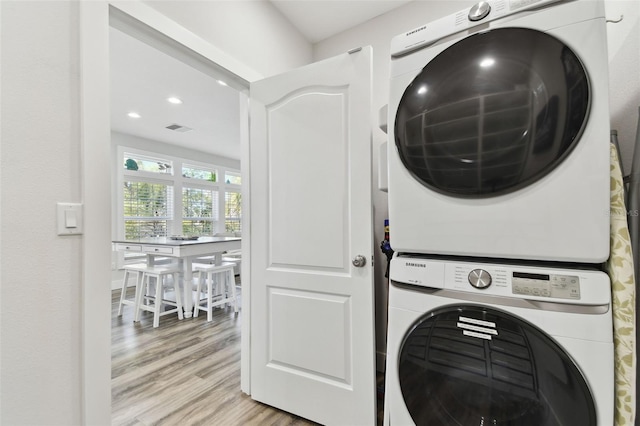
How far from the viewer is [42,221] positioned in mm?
990

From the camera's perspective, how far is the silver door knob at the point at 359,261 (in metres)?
1.44

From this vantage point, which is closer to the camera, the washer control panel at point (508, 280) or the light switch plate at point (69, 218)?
the washer control panel at point (508, 280)

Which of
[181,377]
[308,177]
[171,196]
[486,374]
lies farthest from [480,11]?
[171,196]

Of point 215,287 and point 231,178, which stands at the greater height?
point 231,178

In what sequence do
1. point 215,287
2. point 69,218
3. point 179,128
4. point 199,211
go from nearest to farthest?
point 69,218
point 215,287
point 179,128
point 199,211

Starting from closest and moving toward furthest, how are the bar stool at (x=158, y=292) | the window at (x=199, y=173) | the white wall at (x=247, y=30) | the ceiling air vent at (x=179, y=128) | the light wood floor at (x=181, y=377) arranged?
the white wall at (x=247, y=30)
the light wood floor at (x=181, y=377)
the bar stool at (x=158, y=292)
the ceiling air vent at (x=179, y=128)
the window at (x=199, y=173)

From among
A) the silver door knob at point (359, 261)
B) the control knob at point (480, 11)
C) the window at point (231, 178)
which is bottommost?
the silver door knob at point (359, 261)

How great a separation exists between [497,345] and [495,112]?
0.68 metres

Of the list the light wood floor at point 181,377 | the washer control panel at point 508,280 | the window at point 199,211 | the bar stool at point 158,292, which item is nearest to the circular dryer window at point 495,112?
the washer control panel at point 508,280

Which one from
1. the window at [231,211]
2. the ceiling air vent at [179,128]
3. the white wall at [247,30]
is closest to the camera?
the white wall at [247,30]

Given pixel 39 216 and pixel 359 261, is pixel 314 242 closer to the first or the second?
pixel 359 261

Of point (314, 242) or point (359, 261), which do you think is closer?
point (359, 261)

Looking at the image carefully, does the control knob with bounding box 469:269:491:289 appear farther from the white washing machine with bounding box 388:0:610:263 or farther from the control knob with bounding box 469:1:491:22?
the control knob with bounding box 469:1:491:22

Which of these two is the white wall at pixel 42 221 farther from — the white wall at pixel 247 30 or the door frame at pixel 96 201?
the white wall at pixel 247 30
